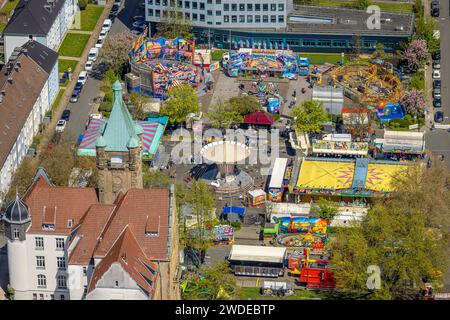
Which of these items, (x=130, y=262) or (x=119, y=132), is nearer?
(x=130, y=262)

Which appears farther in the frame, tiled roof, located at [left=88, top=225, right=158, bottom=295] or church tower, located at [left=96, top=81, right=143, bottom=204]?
church tower, located at [left=96, top=81, right=143, bottom=204]

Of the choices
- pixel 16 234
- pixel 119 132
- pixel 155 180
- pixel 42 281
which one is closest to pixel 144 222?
pixel 119 132

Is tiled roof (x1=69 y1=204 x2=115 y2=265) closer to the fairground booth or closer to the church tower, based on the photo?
the church tower

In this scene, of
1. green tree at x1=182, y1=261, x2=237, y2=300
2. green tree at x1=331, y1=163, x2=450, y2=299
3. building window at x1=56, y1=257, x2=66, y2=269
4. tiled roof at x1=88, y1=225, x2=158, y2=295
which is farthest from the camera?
green tree at x1=182, y1=261, x2=237, y2=300

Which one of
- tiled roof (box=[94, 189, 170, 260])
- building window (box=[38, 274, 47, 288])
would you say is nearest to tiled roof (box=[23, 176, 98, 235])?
building window (box=[38, 274, 47, 288])

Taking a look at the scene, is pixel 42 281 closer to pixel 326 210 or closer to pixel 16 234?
pixel 16 234

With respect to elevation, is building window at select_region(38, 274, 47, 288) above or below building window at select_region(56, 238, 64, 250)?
below
